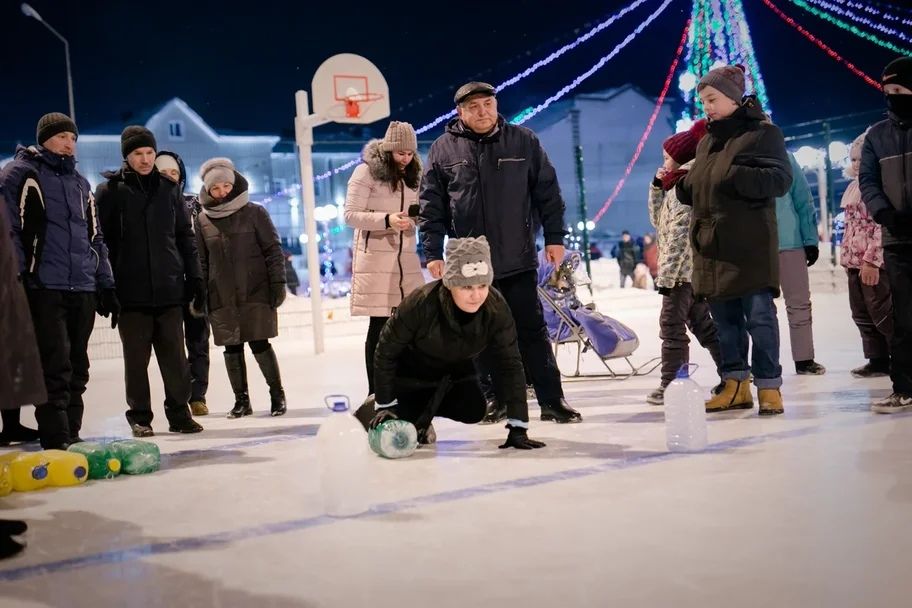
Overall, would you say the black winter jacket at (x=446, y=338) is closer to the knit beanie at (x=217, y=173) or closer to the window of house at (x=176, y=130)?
the knit beanie at (x=217, y=173)

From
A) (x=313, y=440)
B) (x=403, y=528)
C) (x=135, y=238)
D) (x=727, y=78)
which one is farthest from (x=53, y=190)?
(x=727, y=78)

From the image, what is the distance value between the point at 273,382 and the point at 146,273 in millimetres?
1035

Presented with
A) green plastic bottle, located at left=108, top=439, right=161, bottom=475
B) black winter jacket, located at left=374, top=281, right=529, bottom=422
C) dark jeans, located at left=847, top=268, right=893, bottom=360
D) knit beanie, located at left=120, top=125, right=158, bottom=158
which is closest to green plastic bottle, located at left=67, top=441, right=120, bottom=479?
green plastic bottle, located at left=108, top=439, right=161, bottom=475

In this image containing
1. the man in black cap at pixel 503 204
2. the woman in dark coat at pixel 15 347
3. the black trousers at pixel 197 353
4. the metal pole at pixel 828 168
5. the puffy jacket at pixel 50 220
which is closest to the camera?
the woman in dark coat at pixel 15 347

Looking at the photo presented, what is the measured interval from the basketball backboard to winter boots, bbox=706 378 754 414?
22.6ft

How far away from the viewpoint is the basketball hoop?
10766mm

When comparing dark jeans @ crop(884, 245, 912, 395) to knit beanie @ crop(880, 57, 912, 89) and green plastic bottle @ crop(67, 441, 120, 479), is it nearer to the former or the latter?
knit beanie @ crop(880, 57, 912, 89)

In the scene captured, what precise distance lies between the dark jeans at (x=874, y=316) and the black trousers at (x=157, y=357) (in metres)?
3.76

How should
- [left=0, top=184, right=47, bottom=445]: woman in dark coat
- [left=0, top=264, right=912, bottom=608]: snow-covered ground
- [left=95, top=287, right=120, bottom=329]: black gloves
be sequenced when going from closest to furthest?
[left=0, top=264, right=912, bottom=608]: snow-covered ground, [left=0, top=184, right=47, bottom=445]: woman in dark coat, [left=95, top=287, right=120, bottom=329]: black gloves

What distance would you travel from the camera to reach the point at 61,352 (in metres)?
4.20

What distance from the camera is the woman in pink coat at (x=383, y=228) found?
4984 mm

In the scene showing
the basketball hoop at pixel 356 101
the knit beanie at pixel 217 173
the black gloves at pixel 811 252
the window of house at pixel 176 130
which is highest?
the window of house at pixel 176 130

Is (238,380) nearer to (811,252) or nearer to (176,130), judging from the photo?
(811,252)

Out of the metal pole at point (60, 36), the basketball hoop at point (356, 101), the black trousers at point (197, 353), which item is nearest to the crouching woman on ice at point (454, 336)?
the black trousers at point (197, 353)
